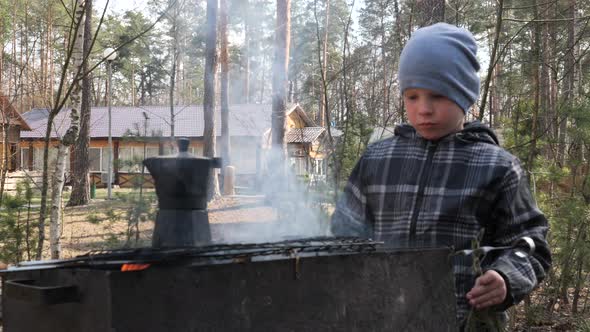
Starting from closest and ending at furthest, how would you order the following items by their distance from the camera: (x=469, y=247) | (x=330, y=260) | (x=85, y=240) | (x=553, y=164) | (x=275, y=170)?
(x=330, y=260), (x=469, y=247), (x=553, y=164), (x=275, y=170), (x=85, y=240)

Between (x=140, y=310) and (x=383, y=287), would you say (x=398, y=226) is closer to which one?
(x=383, y=287)

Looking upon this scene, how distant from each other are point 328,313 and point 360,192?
71 cm

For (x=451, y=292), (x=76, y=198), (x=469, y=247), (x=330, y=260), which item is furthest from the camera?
(x=76, y=198)

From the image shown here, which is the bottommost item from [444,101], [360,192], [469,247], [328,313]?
[328,313]

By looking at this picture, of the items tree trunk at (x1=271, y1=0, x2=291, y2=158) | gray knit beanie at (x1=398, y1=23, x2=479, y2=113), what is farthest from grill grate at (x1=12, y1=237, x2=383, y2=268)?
tree trunk at (x1=271, y1=0, x2=291, y2=158)

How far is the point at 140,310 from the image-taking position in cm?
128

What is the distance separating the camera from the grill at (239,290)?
1.31 meters

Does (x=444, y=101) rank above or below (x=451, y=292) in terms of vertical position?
above

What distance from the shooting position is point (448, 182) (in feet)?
6.15

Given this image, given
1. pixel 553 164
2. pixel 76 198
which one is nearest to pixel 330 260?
pixel 553 164

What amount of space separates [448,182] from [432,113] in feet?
0.81

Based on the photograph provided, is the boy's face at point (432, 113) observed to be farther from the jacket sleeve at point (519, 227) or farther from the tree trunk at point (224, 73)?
the tree trunk at point (224, 73)

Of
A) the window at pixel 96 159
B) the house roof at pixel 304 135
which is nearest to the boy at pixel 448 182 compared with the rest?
the house roof at pixel 304 135

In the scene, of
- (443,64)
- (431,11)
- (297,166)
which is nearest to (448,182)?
(443,64)
